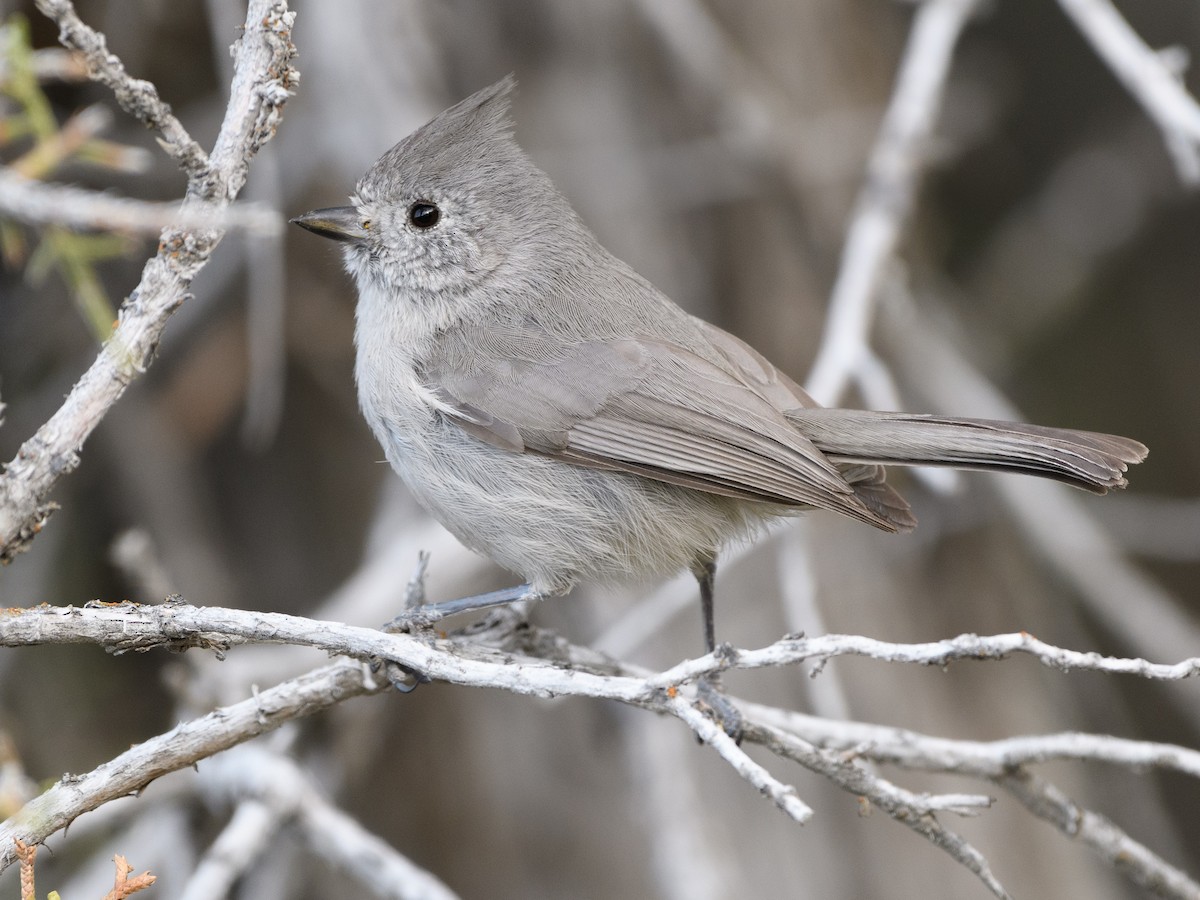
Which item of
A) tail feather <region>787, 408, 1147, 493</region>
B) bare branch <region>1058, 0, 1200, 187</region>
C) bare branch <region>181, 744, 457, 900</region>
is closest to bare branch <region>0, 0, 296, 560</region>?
bare branch <region>181, 744, 457, 900</region>

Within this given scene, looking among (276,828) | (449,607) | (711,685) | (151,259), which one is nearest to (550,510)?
(449,607)

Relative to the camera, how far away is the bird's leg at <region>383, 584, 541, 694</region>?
7.08ft

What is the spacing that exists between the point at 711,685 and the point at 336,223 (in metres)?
1.57

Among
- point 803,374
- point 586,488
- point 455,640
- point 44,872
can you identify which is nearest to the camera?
point 455,640

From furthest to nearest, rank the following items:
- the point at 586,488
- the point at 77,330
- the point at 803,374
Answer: the point at 803,374 < the point at 77,330 < the point at 586,488

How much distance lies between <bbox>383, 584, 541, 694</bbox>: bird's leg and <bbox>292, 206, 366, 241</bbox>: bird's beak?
1093mm

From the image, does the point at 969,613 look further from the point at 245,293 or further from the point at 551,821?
the point at 245,293

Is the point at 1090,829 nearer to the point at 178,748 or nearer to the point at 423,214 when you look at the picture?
the point at 178,748

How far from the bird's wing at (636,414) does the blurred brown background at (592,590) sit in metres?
0.55

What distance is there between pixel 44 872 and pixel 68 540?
3.55ft

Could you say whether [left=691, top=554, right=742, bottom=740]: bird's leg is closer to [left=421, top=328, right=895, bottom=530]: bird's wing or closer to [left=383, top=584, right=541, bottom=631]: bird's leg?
[left=421, top=328, right=895, bottom=530]: bird's wing

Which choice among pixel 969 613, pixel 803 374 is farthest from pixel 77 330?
pixel 969 613

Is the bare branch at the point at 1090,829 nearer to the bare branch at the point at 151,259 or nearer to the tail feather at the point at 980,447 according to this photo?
the tail feather at the point at 980,447

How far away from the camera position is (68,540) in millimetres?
4020
